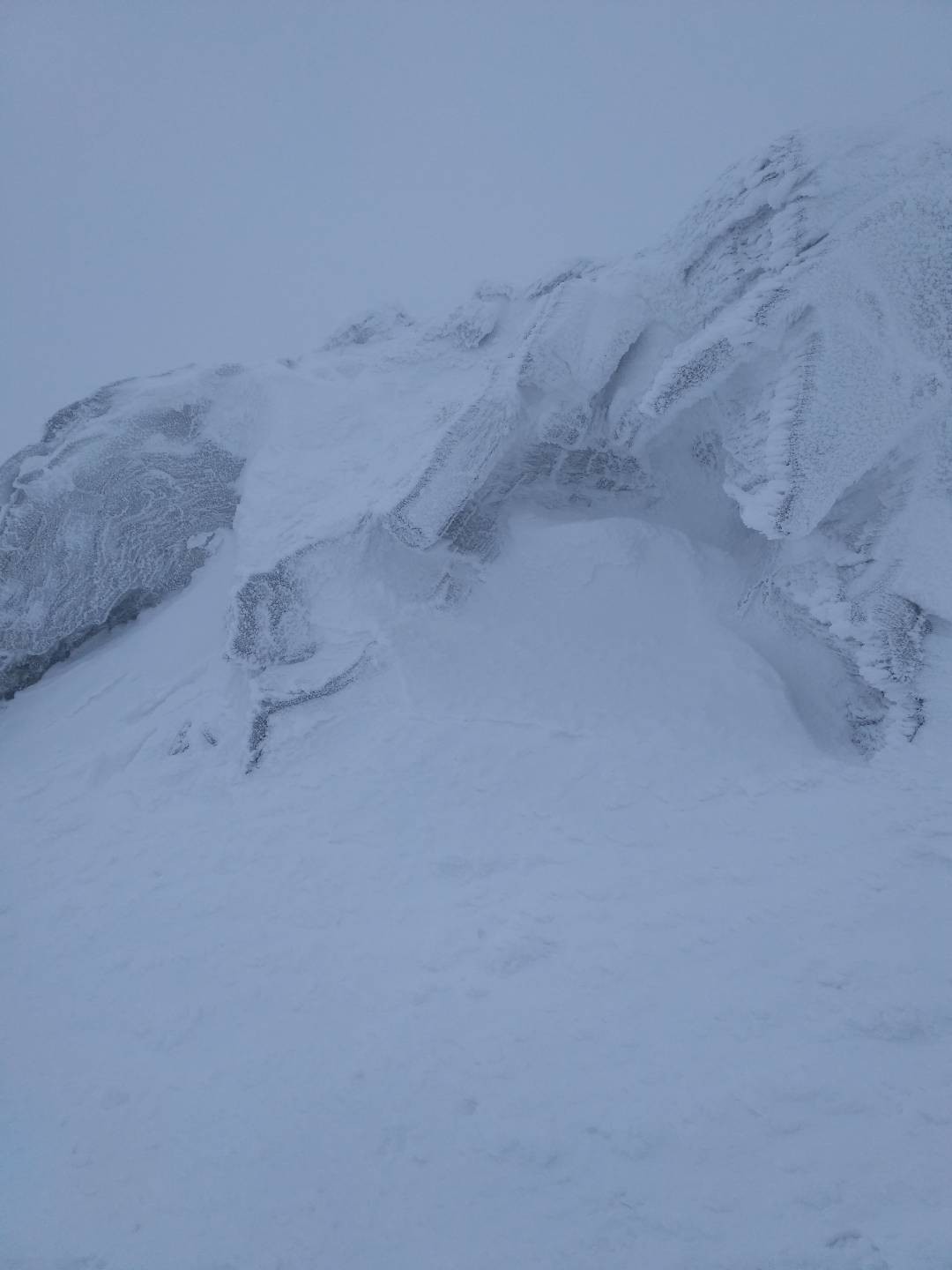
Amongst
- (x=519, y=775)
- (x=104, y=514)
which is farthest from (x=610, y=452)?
(x=104, y=514)

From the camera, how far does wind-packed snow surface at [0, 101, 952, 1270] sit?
193 inches

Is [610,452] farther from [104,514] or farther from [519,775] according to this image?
[104,514]

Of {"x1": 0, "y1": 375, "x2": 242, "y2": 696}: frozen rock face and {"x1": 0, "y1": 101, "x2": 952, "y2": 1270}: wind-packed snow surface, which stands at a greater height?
{"x1": 0, "y1": 375, "x2": 242, "y2": 696}: frozen rock face

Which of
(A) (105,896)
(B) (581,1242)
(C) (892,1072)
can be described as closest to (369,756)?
(A) (105,896)

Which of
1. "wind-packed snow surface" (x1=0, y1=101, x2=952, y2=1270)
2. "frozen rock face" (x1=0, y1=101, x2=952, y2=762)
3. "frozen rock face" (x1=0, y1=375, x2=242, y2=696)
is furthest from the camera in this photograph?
"frozen rock face" (x1=0, y1=375, x2=242, y2=696)

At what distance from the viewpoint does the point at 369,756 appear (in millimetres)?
8289

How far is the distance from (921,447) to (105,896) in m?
11.5

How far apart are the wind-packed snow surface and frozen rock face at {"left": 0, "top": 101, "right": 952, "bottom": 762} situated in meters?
0.06

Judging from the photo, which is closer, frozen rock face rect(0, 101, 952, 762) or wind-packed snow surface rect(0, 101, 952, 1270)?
wind-packed snow surface rect(0, 101, 952, 1270)

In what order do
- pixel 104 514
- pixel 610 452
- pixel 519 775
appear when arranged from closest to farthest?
pixel 519 775
pixel 610 452
pixel 104 514

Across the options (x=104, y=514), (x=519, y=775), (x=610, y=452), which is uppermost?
(x=104, y=514)

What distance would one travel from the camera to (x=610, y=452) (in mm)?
10406

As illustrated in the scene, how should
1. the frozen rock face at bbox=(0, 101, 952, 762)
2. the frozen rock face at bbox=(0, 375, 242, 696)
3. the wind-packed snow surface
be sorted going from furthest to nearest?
1. the frozen rock face at bbox=(0, 375, 242, 696)
2. the frozen rock face at bbox=(0, 101, 952, 762)
3. the wind-packed snow surface

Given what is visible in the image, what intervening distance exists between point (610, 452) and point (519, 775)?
5.46 m
